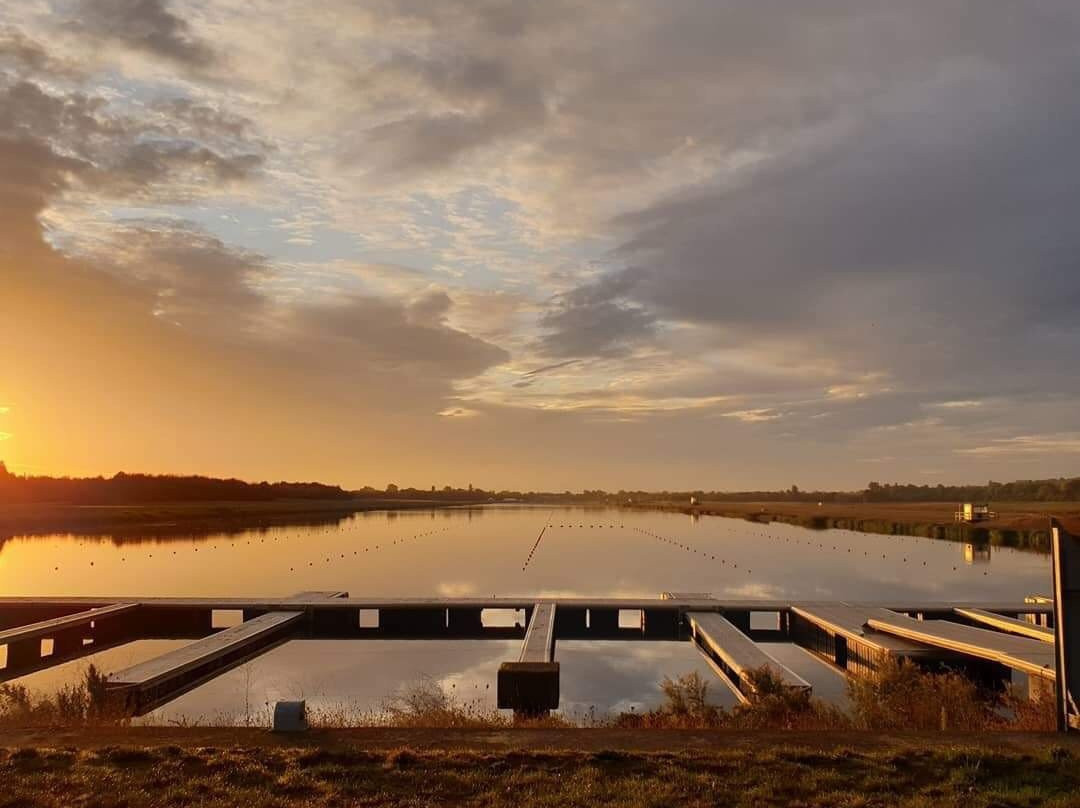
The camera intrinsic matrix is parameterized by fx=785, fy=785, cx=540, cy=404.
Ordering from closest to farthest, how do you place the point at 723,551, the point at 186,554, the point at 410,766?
the point at 410,766 < the point at 186,554 < the point at 723,551

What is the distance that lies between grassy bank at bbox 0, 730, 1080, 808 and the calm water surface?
7.33m

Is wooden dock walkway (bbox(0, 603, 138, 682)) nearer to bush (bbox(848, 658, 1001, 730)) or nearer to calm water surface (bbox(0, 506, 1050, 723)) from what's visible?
calm water surface (bbox(0, 506, 1050, 723))

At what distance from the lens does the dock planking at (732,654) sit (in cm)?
1875

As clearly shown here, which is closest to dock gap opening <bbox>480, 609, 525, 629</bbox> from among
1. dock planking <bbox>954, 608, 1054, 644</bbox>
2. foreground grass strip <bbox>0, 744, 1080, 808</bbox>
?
dock planking <bbox>954, 608, 1054, 644</bbox>

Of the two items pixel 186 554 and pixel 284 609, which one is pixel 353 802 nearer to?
pixel 284 609

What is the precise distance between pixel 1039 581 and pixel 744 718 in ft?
130

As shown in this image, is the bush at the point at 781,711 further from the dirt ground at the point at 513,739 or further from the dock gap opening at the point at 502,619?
the dock gap opening at the point at 502,619

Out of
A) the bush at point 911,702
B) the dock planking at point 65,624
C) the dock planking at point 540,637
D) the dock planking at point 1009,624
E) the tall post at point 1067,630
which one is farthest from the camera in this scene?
the dock planking at point 65,624

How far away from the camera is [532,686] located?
59.0ft

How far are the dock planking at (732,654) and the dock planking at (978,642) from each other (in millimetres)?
4062

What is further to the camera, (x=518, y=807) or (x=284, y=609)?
(x=284, y=609)

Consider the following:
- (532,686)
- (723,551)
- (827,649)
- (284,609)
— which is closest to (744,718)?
(532,686)

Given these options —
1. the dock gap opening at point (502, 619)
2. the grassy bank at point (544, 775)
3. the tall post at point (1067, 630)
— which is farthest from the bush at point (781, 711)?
the dock gap opening at point (502, 619)

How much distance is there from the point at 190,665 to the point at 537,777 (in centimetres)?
1469
